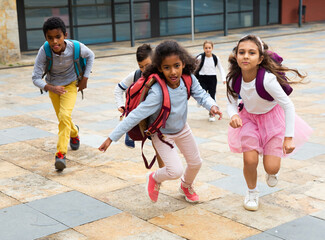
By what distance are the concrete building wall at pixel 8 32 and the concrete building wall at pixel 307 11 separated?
52.5 ft

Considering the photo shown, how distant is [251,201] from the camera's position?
4.73 metres

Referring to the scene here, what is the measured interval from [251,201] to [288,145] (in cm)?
65

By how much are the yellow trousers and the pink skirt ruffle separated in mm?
2256

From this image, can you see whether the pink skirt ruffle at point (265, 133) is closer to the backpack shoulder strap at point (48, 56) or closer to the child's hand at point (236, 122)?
the child's hand at point (236, 122)

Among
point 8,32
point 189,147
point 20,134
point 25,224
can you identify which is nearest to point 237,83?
point 189,147

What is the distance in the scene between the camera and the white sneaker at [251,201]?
15.4 feet

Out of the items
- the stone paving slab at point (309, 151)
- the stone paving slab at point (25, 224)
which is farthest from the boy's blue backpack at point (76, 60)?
the stone paving slab at point (309, 151)

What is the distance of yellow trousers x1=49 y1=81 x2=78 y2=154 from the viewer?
6.21 metres

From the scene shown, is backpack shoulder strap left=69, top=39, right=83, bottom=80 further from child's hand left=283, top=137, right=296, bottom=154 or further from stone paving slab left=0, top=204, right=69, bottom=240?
child's hand left=283, top=137, right=296, bottom=154

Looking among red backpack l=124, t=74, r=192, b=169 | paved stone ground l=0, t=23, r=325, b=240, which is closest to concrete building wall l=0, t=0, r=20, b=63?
paved stone ground l=0, t=23, r=325, b=240

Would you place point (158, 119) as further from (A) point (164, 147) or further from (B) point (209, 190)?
(B) point (209, 190)

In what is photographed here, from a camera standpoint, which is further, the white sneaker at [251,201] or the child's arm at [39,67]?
the child's arm at [39,67]

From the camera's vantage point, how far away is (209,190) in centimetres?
530

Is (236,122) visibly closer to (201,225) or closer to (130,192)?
(201,225)
